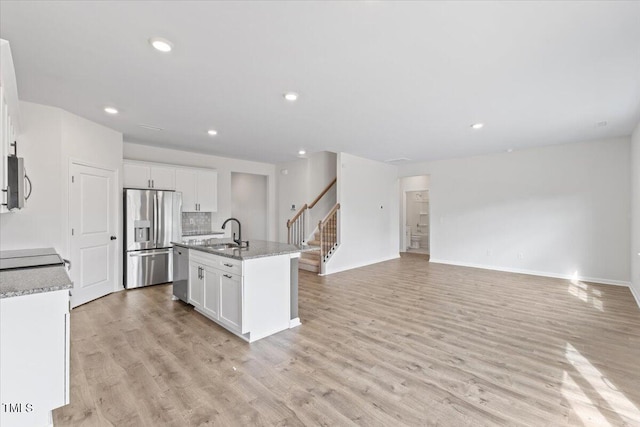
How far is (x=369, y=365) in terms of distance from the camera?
2486 millimetres

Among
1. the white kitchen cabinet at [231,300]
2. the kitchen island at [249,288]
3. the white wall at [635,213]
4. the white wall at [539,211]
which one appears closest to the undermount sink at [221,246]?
the kitchen island at [249,288]

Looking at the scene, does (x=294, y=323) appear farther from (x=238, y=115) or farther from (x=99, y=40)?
(x=99, y=40)

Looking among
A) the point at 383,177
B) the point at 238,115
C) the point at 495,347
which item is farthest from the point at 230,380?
the point at 383,177

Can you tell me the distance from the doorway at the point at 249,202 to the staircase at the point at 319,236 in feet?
5.25

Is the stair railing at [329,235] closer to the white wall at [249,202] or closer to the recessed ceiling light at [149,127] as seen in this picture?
the white wall at [249,202]

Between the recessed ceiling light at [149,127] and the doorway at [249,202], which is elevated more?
the recessed ceiling light at [149,127]

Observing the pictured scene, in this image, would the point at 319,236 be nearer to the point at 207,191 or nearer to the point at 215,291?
the point at 207,191

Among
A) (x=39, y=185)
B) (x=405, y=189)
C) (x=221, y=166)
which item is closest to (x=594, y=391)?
(x=39, y=185)

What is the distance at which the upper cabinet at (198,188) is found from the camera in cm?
584

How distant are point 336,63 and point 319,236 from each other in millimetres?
4908

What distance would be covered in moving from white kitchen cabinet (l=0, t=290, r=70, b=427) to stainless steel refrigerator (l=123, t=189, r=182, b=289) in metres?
3.52

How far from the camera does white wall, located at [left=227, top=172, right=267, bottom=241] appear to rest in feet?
28.1

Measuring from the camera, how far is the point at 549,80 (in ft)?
9.34

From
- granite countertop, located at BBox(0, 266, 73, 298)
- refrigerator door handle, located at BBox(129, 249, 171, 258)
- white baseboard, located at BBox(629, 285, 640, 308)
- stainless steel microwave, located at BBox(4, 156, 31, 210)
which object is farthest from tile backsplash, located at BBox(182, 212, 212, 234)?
white baseboard, located at BBox(629, 285, 640, 308)
